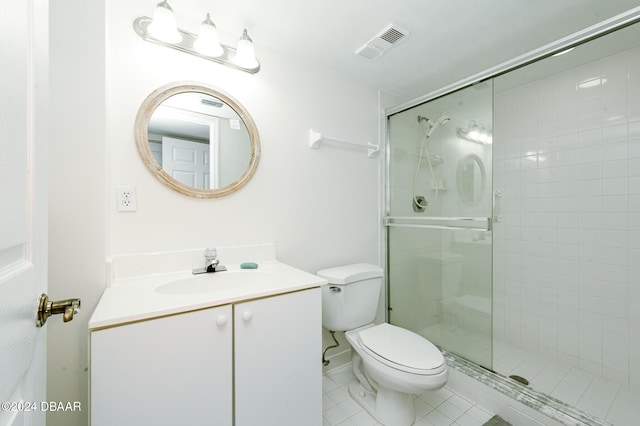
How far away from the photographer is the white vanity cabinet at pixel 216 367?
778 mm

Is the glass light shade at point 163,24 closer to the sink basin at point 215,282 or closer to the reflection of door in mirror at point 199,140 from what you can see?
the reflection of door in mirror at point 199,140

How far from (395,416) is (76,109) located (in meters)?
2.04

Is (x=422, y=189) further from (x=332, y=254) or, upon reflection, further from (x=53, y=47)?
(x=53, y=47)

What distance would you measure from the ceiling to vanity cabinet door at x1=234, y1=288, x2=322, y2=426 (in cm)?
138

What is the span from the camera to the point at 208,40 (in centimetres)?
126

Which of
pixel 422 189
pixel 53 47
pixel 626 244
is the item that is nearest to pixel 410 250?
pixel 422 189

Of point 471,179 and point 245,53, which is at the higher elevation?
point 245,53

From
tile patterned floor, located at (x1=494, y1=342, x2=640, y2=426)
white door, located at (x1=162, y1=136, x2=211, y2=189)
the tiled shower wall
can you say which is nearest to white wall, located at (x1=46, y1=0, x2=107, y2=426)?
white door, located at (x1=162, y1=136, x2=211, y2=189)

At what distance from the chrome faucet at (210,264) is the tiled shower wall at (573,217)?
2.23 metres

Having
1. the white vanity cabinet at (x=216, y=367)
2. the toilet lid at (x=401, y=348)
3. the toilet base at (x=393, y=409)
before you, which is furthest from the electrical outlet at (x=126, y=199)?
the toilet base at (x=393, y=409)

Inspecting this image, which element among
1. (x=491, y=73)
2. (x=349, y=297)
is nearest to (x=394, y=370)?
(x=349, y=297)

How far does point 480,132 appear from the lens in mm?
1588

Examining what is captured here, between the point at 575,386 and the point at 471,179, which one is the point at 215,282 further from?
the point at 575,386

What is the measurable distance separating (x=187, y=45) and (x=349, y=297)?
1.63m
